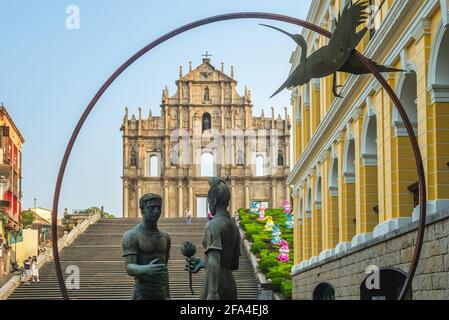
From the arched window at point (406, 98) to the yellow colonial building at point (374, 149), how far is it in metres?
0.03

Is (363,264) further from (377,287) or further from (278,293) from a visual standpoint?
(278,293)

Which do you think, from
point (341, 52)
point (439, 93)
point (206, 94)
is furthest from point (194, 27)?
point (206, 94)

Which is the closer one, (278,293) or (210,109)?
(278,293)

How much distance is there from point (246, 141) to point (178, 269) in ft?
139

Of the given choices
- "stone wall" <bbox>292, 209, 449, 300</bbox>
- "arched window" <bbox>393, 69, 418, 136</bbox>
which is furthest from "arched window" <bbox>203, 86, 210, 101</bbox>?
"arched window" <bbox>393, 69, 418, 136</bbox>

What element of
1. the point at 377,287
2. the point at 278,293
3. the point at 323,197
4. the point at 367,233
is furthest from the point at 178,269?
the point at 377,287

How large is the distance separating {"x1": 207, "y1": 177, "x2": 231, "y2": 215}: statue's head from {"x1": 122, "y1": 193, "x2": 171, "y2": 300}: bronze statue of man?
0.71 metres

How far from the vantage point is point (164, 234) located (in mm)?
13758

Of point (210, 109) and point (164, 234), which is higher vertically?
point (210, 109)

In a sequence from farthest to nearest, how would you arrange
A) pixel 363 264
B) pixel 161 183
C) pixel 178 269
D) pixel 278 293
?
1. pixel 161 183
2. pixel 178 269
3. pixel 278 293
4. pixel 363 264

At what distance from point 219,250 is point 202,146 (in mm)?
75506

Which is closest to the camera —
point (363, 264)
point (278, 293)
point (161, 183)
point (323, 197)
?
point (363, 264)

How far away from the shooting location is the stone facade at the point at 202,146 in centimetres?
8681
